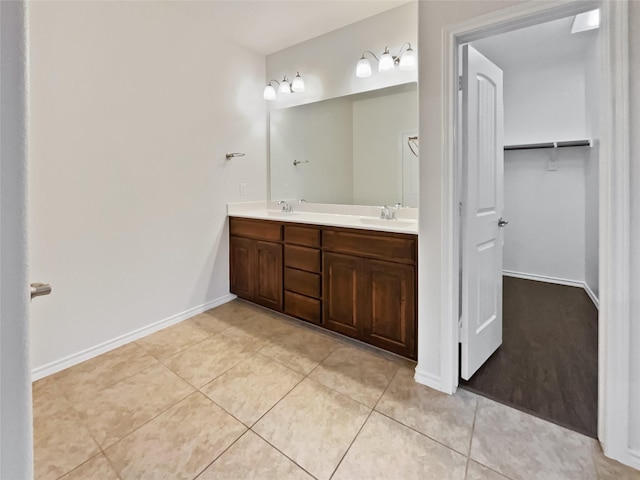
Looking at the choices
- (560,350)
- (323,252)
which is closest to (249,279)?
(323,252)

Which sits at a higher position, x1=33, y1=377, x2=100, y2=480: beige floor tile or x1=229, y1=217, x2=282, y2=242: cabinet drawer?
x1=229, y1=217, x2=282, y2=242: cabinet drawer

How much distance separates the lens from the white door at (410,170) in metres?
2.53

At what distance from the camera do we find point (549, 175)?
3.76 m

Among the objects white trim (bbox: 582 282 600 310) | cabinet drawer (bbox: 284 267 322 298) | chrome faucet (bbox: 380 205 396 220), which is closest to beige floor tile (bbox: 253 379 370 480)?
cabinet drawer (bbox: 284 267 322 298)

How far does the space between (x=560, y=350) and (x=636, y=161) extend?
4.94ft

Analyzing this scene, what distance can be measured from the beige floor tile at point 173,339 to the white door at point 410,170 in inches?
73.6

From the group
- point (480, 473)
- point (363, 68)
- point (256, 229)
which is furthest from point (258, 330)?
point (363, 68)

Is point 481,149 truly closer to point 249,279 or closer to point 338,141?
point 338,141

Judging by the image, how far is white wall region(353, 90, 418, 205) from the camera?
258 centimetres

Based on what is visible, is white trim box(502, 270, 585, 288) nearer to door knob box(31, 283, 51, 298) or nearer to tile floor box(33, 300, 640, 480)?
tile floor box(33, 300, 640, 480)

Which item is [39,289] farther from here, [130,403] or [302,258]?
[302,258]

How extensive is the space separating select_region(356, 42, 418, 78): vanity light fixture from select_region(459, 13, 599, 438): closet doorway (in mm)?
604

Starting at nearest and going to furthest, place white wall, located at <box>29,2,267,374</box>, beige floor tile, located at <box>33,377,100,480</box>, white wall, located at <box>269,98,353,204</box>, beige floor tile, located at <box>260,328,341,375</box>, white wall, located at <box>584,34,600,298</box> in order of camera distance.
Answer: beige floor tile, located at <box>33,377,100,480</box> < white wall, located at <box>29,2,267,374</box> < beige floor tile, located at <box>260,328,341,375</box> < white wall, located at <box>269,98,353,204</box> < white wall, located at <box>584,34,600,298</box>

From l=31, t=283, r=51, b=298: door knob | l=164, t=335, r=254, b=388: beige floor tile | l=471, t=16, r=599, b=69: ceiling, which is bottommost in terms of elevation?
l=164, t=335, r=254, b=388: beige floor tile
